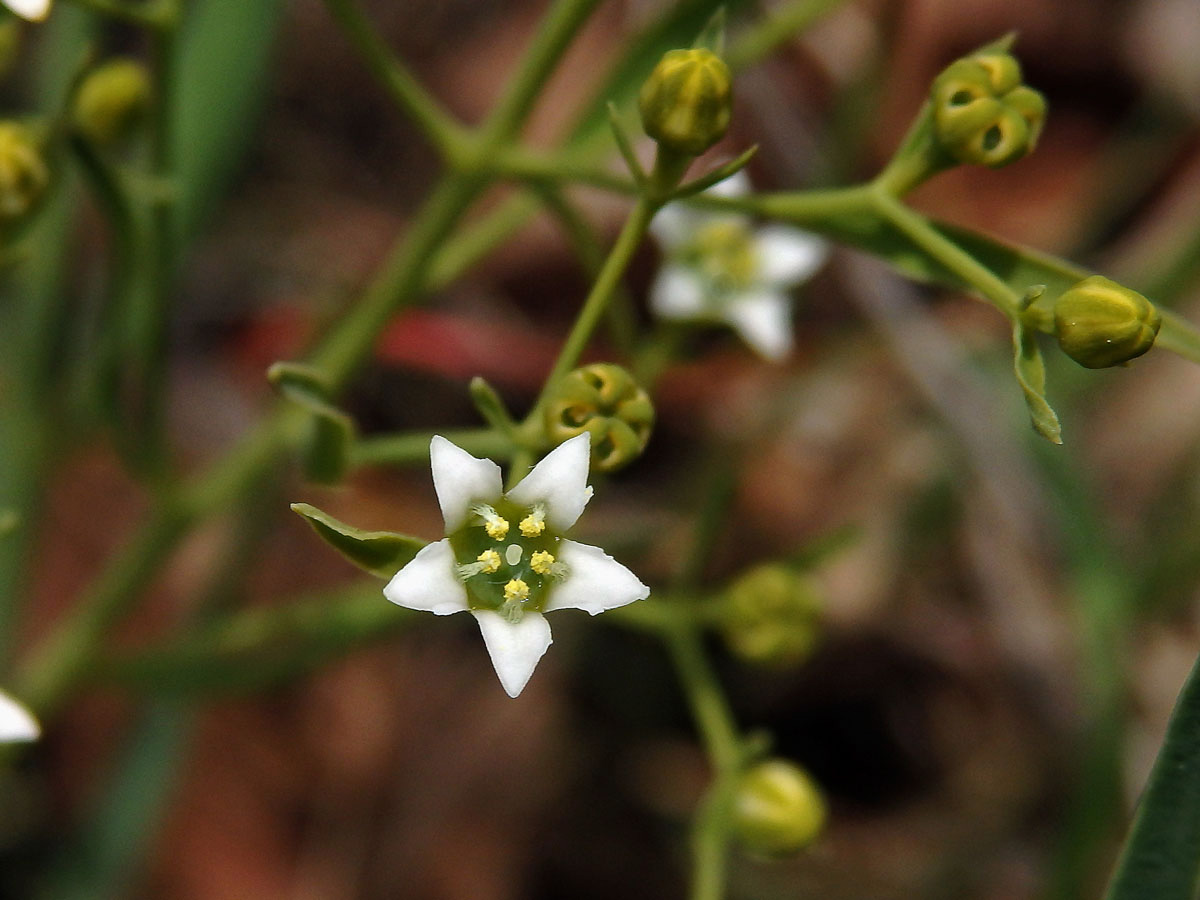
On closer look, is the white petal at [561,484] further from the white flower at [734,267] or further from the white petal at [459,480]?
the white flower at [734,267]

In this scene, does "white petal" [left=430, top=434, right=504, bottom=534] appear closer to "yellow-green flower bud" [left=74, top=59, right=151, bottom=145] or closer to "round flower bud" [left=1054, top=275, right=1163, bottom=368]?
"round flower bud" [left=1054, top=275, right=1163, bottom=368]

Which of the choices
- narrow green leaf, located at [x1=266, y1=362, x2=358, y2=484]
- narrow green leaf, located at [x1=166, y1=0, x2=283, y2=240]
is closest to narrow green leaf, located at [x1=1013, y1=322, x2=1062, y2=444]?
narrow green leaf, located at [x1=266, y1=362, x2=358, y2=484]

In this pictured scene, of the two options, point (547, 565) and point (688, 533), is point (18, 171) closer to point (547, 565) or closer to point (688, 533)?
point (547, 565)

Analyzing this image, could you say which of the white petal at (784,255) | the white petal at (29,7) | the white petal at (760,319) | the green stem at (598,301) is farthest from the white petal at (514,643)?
the white petal at (784,255)

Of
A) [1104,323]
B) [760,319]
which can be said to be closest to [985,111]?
[1104,323]

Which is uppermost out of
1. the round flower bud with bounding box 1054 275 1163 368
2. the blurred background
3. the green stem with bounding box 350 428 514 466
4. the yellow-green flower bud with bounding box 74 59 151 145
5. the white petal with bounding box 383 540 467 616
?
the yellow-green flower bud with bounding box 74 59 151 145

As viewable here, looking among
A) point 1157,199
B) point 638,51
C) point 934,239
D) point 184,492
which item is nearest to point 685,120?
point 934,239
